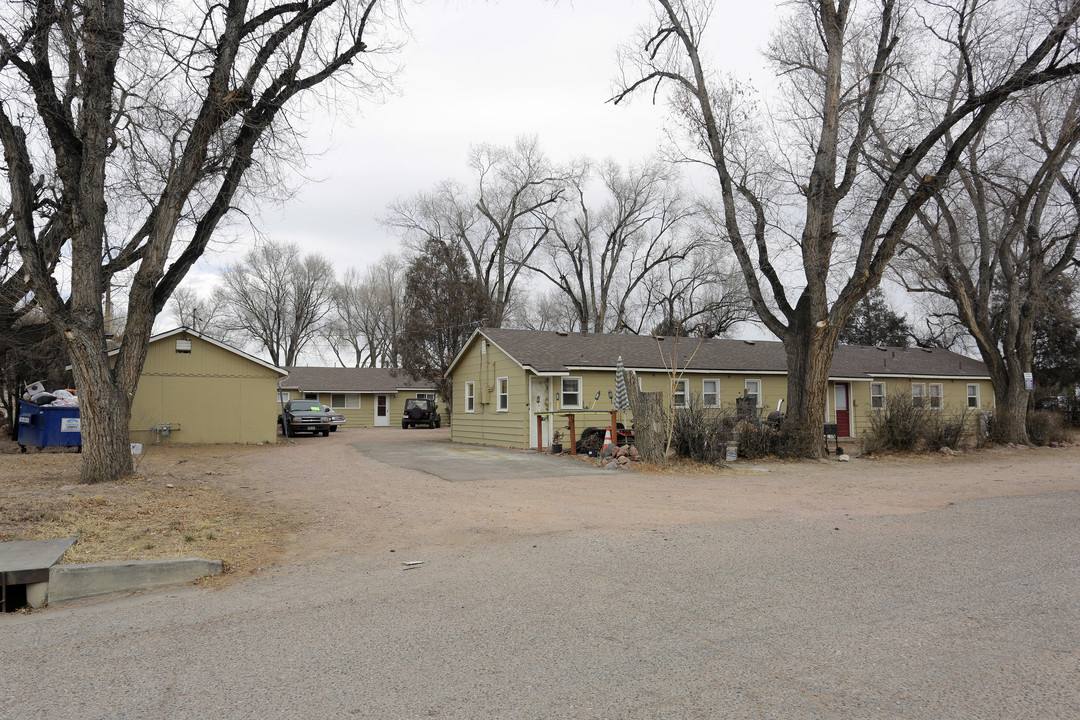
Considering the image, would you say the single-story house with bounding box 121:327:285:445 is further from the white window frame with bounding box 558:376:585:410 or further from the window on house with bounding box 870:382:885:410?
the window on house with bounding box 870:382:885:410

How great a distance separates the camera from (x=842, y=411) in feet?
92.2

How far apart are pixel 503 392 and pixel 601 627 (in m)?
18.8

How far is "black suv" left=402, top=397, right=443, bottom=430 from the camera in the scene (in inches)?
1571

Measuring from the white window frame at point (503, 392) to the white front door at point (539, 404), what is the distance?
56.6 inches

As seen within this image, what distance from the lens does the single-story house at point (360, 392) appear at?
1721 inches

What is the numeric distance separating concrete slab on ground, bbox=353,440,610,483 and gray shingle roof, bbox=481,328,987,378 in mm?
3714

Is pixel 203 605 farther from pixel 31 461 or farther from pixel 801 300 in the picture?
pixel 801 300

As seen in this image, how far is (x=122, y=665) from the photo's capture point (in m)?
4.03

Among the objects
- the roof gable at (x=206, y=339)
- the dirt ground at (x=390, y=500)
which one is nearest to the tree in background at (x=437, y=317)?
the roof gable at (x=206, y=339)

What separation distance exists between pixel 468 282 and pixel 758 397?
1579cm

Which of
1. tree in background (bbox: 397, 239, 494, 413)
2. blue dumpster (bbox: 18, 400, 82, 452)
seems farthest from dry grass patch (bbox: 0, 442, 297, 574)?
tree in background (bbox: 397, 239, 494, 413)

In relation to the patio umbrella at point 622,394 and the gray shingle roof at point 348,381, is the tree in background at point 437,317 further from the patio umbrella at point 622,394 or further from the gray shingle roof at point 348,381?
the patio umbrella at point 622,394

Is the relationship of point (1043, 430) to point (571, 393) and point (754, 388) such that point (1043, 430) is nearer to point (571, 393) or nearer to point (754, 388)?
point (754, 388)

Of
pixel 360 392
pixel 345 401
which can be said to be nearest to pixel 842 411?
pixel 360 392
